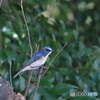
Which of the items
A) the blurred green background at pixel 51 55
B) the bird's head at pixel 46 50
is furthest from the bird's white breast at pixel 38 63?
the blurred green background at pixel 51 55

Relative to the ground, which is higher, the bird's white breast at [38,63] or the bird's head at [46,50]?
the bird's head at [46,50]

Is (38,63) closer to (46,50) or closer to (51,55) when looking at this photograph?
(46,50)

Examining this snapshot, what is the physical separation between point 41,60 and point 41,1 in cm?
132

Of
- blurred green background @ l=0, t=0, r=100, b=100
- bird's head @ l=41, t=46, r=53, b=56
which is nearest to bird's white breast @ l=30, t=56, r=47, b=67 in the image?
bird's head @ l=41, t=46, r=53, b=56

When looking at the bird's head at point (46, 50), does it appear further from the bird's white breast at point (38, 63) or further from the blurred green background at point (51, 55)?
the blurred green background at point (51, 55)

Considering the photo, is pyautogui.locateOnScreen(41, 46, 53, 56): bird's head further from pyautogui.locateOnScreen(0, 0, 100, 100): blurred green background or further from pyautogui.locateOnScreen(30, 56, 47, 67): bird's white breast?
pyautogui.locateOnScreen(0, 0, 100, 100): blurred green background

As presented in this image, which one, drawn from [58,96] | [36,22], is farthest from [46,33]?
[58,96]

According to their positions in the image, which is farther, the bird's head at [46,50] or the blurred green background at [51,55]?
the blurred green background at [51,55]

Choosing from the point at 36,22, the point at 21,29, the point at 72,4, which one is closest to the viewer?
the point at 21,29

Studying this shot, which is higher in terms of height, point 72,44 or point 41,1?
point 41,1

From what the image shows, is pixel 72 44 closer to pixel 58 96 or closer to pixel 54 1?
pixel 54 1

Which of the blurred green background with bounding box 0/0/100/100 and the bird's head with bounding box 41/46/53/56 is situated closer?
the bird's head with bounding box 41/46/53/56

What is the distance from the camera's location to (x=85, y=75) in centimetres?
376

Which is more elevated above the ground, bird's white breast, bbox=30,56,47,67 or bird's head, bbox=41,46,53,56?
bird's head, bbox=41,46,53,56
